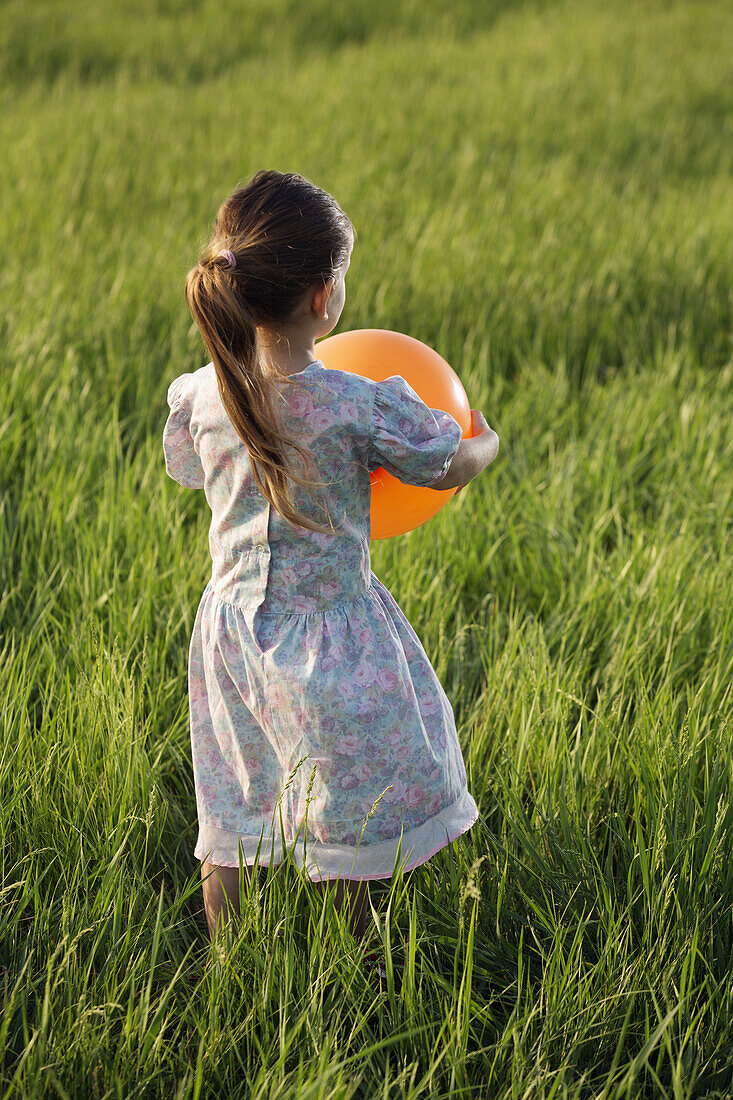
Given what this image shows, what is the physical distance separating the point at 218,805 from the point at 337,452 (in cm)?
58

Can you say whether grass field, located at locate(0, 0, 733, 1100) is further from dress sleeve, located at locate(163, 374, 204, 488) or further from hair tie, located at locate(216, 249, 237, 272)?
hair tie, located at locate(216, 249, 237, 272)

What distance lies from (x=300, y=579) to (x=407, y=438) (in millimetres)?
251

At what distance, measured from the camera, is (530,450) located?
2.77 meters

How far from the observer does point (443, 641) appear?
1.93m

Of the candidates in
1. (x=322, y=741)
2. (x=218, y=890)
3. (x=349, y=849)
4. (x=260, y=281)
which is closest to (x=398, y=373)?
(x=260, y=281)

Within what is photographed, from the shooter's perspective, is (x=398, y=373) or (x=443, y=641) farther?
(x=443, y=641)

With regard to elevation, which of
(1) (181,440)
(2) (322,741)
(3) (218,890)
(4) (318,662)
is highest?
(1) (181,440)

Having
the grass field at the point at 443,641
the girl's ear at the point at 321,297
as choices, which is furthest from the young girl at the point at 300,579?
the grass field at the point at 443,641

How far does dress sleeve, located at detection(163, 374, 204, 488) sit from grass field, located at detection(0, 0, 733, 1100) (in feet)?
1.40

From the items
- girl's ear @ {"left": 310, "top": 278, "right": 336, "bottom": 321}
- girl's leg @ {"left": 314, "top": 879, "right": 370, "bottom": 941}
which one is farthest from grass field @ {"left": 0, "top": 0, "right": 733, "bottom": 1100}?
girl's ear @ {"left": 310, "top": 278, "right": 336, "bottom": 321}

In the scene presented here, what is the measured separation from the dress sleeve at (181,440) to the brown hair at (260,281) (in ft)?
0.70

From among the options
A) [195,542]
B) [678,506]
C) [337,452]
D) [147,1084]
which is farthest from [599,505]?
[147,1084]

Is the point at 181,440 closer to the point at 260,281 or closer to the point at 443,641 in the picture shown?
the point at 260,281

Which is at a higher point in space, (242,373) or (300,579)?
(242,373)
